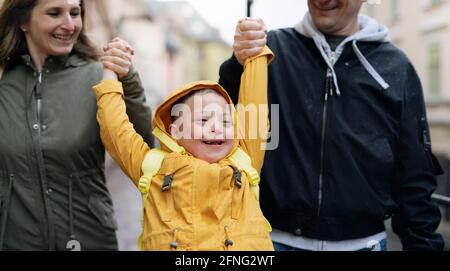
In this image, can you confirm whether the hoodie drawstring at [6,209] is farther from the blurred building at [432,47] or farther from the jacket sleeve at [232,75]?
the blurred building at [432,47]

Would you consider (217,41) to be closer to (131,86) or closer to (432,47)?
(432,47)

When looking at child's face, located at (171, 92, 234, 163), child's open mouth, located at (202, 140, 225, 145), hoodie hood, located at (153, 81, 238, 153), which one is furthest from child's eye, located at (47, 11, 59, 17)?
child's open mouth, located at (202, 140, 225, 145)

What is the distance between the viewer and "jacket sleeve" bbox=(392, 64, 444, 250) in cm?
227

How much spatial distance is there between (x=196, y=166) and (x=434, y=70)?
507 inches

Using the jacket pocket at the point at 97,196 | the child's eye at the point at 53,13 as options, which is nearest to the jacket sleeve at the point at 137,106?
the jacket pocket at the point at 97,196

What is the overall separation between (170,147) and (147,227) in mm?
280

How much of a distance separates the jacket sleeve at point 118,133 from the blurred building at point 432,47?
35.5 ft

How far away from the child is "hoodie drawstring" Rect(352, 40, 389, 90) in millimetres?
430

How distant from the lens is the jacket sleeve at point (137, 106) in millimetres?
2154

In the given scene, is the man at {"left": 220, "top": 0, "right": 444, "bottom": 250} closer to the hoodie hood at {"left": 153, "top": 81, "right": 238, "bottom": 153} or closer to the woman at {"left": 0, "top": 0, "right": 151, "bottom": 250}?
the hoodie hood at {"left": 153, "top": 81, "right": 238, "bottom": 153}

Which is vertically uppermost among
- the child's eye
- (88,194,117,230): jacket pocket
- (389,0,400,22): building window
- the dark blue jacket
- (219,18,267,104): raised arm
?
(389,0,400,22): building window

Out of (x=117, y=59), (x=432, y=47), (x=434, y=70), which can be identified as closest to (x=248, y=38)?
(x=117, y=59)

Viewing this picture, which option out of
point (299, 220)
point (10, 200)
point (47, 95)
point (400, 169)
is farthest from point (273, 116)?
point (10, 200)
